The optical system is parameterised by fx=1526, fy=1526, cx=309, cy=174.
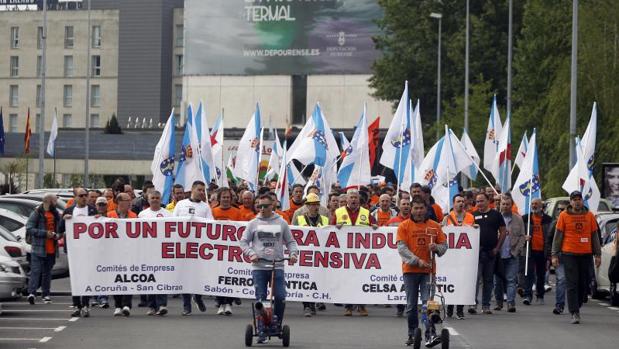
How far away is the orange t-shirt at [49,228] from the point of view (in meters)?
23.1

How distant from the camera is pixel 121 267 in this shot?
21781 millimetres

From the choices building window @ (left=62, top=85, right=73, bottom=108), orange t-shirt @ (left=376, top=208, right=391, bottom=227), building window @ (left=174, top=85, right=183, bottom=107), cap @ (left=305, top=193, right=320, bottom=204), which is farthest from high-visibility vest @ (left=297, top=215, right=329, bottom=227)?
building window @ (left=62, top=85, right=73, bottom=108)

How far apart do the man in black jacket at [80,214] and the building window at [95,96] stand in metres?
99.4

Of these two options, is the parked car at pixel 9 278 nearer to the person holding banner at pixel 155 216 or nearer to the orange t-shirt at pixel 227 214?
the person holding banner at pixel 155 216

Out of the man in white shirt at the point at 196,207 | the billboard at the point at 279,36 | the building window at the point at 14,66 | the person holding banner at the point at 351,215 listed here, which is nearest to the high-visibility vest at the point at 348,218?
the person holding banner at the point at 351,215

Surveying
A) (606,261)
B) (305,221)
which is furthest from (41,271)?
(606,261)

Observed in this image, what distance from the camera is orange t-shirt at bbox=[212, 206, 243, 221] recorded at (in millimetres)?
22328

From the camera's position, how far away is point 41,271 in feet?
76.9

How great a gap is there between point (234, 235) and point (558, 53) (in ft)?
117

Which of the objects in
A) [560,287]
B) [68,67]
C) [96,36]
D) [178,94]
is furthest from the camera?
[68,67]

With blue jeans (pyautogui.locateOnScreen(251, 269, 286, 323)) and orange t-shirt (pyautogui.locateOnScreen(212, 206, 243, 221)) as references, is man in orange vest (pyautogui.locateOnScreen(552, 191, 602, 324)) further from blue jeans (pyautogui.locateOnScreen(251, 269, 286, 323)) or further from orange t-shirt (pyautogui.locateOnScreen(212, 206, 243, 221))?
blue jeans (pyautogui.locateOnScreen(251, 269, 286, 323))

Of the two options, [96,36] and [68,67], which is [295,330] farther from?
[68,67]

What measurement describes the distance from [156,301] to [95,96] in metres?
102

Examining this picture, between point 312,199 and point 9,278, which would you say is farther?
point 312,199
